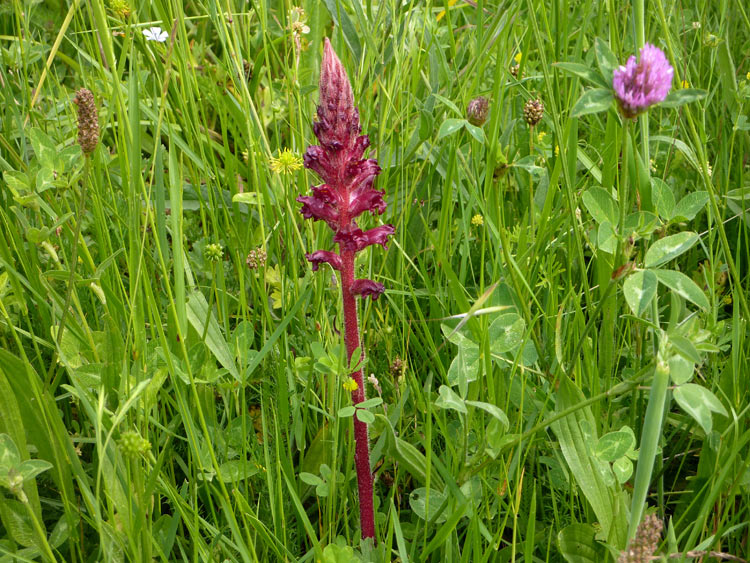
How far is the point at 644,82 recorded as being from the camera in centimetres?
121

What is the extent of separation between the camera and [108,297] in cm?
178

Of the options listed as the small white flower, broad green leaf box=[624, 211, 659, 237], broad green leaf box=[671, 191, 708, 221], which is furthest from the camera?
the small white flower

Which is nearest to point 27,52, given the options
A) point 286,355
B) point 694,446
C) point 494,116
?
point 286,355

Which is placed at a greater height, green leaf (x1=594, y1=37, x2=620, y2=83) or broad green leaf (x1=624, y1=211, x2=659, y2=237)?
green leaf (x1=594, y1=37, x2=620, y2=83)

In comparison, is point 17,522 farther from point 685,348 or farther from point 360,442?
point 685,348

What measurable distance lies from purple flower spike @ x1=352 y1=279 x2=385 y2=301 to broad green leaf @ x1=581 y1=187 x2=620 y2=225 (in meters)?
0.44

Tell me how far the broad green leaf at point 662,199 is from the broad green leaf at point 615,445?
47 cm

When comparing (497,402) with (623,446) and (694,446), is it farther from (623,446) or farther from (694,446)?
(694,446)

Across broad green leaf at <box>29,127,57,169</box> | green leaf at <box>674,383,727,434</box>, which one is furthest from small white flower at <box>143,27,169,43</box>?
green leaf at <box>674,383,727,434</box>

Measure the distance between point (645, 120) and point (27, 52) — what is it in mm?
1791

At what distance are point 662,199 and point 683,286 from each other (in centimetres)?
31

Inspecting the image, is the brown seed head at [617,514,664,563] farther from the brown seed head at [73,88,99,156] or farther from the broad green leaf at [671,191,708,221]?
the brown seed head at [73,88,99,156]

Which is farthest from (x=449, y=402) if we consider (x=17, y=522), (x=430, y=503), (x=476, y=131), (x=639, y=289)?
(x=17, y=522)

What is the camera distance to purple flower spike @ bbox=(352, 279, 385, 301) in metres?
1.52
